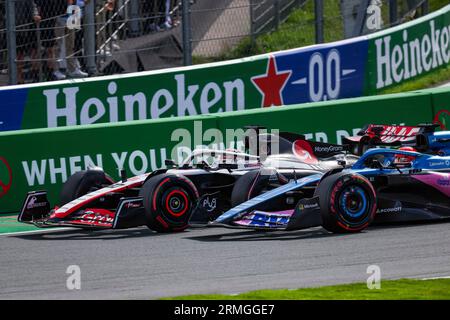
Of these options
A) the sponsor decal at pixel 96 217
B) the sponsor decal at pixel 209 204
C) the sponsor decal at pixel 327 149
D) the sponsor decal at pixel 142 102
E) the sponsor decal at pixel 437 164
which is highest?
the sponsor decal at pixel 142 102

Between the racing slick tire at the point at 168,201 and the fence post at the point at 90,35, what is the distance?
4284mm

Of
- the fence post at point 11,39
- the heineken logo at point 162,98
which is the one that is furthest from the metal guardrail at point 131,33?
the heineken logo at point 162,98

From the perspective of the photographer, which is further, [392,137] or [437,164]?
[392,137]

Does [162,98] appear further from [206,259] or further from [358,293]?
[358,293]

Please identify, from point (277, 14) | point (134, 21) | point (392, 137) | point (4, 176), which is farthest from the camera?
point (277, 14)

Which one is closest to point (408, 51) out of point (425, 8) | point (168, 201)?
point (425, 8)

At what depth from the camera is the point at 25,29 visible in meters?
15.2

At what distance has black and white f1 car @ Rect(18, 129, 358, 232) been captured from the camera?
38.0 feet

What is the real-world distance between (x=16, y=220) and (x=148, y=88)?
317 cm

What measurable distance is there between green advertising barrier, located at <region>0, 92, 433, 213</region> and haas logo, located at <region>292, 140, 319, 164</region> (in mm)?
2154

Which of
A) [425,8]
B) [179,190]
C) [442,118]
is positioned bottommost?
[179,190]

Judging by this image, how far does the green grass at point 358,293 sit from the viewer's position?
7898mm

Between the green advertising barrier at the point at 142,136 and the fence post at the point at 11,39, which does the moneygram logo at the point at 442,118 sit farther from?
the fence post at the point at 11,39

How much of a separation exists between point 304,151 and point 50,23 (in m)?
4.54
